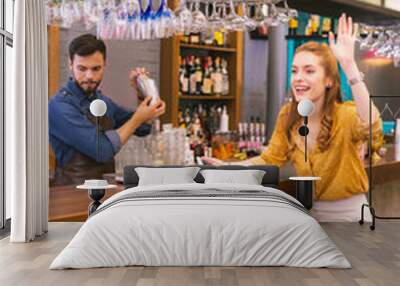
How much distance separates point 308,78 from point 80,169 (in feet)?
8.47

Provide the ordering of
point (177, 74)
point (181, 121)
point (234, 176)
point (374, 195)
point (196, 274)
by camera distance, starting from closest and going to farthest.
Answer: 1. point (196, 274)
2. point (234, 176)
3. point (177, 74)
4. point (181, 121)
5. point (374, 195)

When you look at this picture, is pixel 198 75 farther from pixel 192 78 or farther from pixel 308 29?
pixel 308 29

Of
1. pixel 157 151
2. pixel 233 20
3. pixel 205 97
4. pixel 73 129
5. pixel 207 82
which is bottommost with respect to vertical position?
pixel 157 151

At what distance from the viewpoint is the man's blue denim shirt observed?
26.1ft

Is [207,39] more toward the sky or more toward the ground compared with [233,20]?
more toward the ground

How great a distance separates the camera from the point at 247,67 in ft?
28.9

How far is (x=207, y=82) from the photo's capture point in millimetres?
8500

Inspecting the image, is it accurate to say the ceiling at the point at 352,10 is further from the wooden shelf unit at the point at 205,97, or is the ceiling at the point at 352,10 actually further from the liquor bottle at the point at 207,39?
the wooden shelf unit at the point at 205,97

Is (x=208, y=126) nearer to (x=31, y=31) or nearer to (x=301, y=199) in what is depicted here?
(x=301, y=199)

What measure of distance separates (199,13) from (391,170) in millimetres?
2921

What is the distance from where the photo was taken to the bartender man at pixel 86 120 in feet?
26.1

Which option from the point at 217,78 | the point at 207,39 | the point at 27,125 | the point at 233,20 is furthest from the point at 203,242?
the point at 207,39

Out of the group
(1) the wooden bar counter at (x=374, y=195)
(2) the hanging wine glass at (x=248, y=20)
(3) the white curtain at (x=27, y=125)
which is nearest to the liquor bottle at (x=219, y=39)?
(2) the hanging wine glass at (x=248, y=20)

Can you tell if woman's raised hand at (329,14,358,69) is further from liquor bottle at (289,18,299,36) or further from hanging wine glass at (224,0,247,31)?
hanging wine glass at (224,0,247,31)
